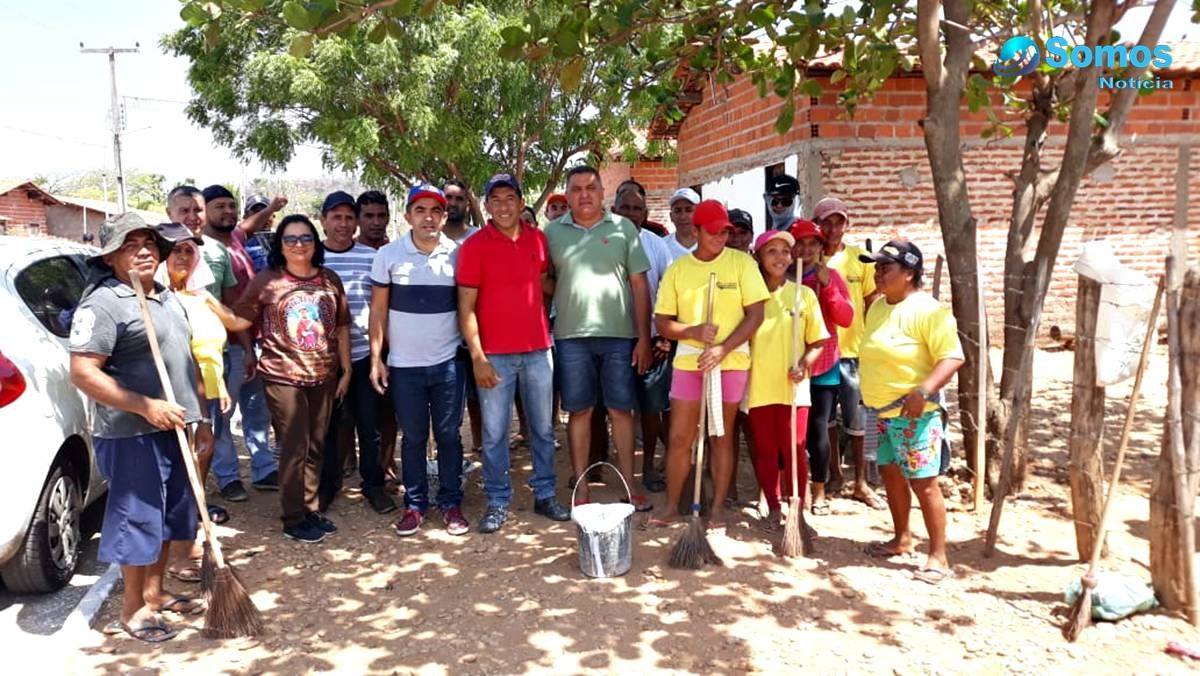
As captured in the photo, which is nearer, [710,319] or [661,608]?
[661,608]

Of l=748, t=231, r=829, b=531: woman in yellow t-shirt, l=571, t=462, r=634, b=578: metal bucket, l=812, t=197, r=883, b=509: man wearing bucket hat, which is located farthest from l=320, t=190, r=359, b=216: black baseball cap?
l=812, t=197, r=883, b=509: man wearing bucket hat

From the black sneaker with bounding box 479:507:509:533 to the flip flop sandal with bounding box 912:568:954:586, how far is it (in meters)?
2.26

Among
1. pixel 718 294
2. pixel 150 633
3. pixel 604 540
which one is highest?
pixel 718 294

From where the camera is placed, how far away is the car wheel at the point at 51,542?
369 centimetres

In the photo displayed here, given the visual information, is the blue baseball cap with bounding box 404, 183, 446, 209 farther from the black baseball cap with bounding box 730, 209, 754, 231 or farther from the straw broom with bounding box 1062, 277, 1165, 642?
the straw broom with bounding box 1062, 277, 1165, 642

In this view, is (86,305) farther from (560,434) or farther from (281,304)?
(560,434)

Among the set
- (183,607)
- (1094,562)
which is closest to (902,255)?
(1094,562)

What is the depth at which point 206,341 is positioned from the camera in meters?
4.15

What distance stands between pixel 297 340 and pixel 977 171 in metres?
7.96

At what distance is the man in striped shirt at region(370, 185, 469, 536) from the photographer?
4.44m

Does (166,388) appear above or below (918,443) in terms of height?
above

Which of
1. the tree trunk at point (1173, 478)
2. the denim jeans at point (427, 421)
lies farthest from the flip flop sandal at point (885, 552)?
the denim jeans at point (427, 421)

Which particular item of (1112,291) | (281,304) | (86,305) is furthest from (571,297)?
(1112,291)

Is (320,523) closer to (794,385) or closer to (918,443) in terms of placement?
(794,385)
